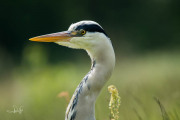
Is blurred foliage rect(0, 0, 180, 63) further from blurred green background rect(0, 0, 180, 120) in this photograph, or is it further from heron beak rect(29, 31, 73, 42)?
heron beak rect(29, 31, 73, 42)

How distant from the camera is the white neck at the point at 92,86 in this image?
10.4ft

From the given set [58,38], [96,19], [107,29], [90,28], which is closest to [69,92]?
[58,38]

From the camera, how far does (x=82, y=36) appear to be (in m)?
3.36

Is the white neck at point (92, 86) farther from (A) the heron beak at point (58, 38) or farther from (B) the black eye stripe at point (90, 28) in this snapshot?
(A) the heron beak at point (58, 38)

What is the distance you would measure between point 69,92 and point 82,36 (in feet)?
14.0

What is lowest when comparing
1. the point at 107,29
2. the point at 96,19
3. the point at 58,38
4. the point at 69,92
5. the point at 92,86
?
the point at 107,29

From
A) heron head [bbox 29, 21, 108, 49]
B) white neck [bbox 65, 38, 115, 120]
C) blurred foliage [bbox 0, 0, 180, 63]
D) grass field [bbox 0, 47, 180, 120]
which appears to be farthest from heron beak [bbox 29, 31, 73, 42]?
blurred foliage [bbox 0, 0, 180, 63]

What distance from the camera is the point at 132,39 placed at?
15320mm

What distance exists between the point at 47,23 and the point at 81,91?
1362 centimetres

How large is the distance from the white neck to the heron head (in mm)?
53

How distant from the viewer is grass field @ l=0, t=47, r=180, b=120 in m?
4.49

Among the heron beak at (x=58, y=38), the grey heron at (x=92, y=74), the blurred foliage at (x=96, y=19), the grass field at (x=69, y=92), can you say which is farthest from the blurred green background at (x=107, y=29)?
the grey heron at (x=92, y=74)

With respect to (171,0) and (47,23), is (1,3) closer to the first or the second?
(47,23)

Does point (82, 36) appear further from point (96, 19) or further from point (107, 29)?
point (96, 19)
